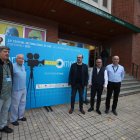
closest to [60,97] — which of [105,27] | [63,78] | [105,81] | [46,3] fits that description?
[63,78]

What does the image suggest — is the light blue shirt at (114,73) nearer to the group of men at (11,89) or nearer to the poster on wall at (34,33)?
the group of men at (11,89)

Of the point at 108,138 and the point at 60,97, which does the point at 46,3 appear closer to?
the point at 60,97

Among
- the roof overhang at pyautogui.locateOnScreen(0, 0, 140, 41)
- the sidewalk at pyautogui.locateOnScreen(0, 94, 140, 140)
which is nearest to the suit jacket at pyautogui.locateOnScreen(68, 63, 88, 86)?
the sidewalk at pyautogui.locateOnScreen(0, 94, 140, 140)

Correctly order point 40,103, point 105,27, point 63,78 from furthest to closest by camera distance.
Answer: point 105,27 → point 63,78 → point 40,103

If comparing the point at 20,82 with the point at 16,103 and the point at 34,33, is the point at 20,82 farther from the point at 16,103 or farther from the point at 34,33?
the point at 34,33

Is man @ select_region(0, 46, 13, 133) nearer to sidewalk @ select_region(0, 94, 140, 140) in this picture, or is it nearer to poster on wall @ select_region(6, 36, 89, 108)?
sidewalk @ select_region(0, 94, 140, 140)

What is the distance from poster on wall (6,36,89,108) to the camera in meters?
4.89

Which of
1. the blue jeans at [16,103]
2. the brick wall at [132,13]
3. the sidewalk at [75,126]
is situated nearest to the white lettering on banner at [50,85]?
the sidewalk at [75,126]

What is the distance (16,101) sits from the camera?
4.12 m

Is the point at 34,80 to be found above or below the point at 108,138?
above

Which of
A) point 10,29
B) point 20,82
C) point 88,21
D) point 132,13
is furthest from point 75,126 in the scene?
point 132,13

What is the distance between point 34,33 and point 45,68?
4.40 meters

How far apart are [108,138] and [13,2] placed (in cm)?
652

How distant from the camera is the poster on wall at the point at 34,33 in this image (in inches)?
347
